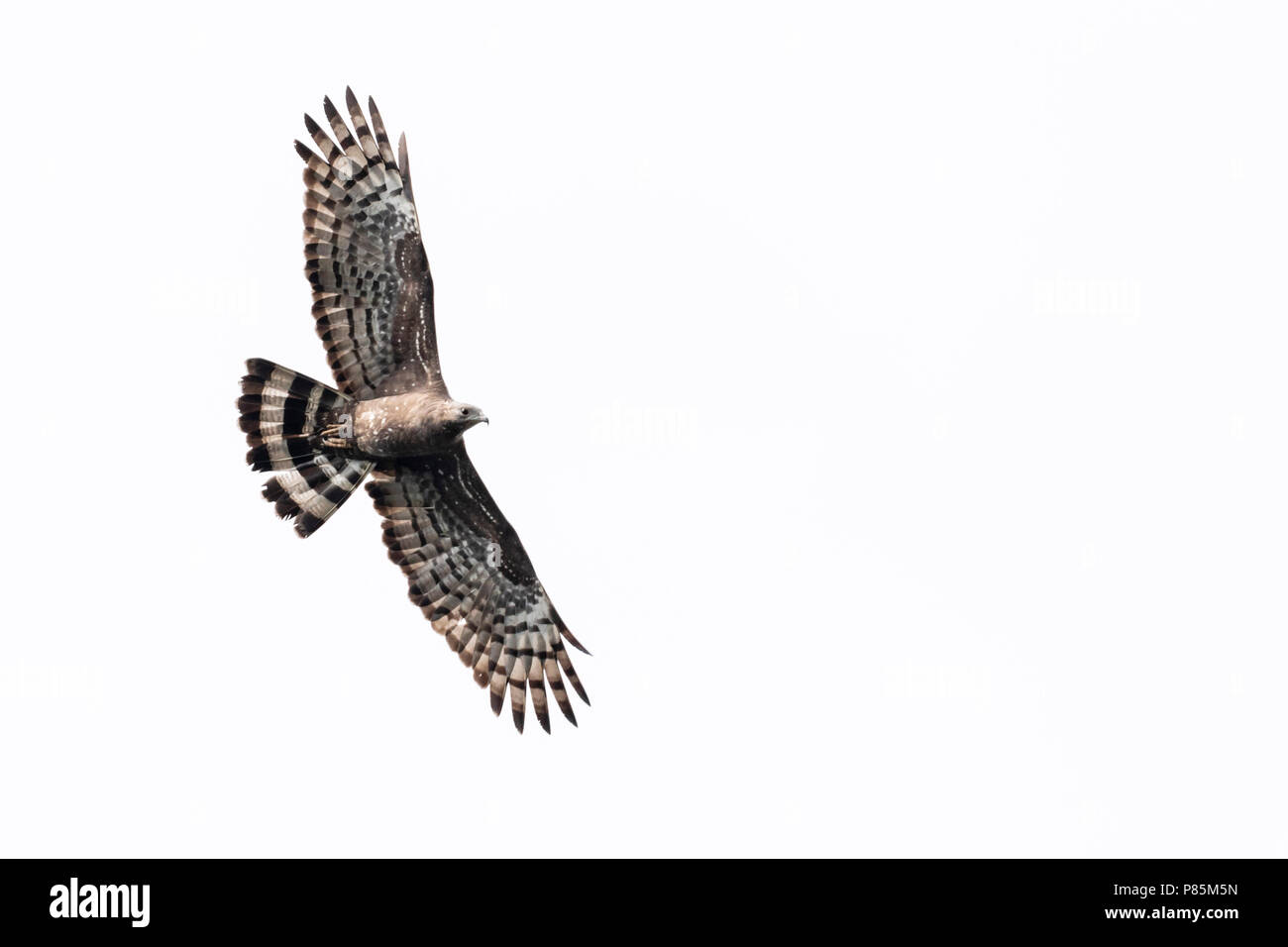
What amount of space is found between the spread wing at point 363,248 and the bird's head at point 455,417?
0.31 meters

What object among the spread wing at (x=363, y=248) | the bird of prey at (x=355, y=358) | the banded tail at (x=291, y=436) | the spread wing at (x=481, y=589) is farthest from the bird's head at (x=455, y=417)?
the spread wing at (x=481, y=589)

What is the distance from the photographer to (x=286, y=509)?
22094mm

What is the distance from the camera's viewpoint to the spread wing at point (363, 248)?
856 inches

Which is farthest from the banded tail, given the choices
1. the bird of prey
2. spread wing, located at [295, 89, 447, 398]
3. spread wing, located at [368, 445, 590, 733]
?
spread wing, located at [368, 445, 590, 733]

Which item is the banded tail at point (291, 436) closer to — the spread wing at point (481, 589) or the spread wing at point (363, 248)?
the spread wing at point (363, 248)

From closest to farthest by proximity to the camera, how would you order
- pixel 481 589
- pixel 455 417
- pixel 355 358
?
pixel 455 417
pixel 355 358
pixel 481 589

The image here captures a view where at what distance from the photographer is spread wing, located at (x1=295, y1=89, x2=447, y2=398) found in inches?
856

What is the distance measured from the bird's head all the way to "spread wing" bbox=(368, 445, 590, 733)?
4.26ft

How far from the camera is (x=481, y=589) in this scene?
23.4m

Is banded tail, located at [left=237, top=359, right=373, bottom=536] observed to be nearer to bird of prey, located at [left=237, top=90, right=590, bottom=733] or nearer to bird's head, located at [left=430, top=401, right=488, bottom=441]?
bird of prey, located at [left=237, top=90, right=590, bottom=733]

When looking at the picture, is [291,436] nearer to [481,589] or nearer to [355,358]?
[355,358]

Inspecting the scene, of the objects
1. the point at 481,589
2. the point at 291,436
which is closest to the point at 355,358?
the point at 291,436

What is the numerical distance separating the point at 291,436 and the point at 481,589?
266 centimetres

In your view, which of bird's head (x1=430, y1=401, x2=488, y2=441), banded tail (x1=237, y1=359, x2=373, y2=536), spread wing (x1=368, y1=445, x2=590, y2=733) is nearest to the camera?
bird's head (x1=430, y1=401, x2=488, y2=441)
